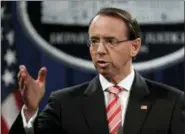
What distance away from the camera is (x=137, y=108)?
3.93ft

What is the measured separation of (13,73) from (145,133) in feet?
3.32

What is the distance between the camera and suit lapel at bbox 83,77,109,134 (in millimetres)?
1176

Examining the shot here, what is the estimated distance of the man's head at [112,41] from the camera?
116cm

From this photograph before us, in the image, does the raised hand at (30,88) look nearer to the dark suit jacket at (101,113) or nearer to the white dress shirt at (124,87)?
the dark suit jacket at (101,113)

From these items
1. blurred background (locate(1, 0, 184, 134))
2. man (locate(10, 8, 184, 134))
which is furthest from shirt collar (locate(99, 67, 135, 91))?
blurred background (locate(1, 0, 184, 134))

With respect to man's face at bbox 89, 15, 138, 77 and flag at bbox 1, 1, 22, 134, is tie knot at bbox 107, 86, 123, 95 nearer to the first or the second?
man's face at bbox 89, 15, 138, 77

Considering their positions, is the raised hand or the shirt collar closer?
the raised hand

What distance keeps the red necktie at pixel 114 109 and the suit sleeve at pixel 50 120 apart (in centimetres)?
17

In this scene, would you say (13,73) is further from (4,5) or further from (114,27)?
(114,27)

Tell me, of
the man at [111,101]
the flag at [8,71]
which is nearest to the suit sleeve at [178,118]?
the man at [111,101]

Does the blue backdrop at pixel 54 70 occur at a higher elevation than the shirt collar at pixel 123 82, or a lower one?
lower

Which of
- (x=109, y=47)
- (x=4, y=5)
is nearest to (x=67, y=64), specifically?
(x=4, y=5)

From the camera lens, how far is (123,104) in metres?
1.23

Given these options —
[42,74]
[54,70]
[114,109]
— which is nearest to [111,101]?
[114,109]
